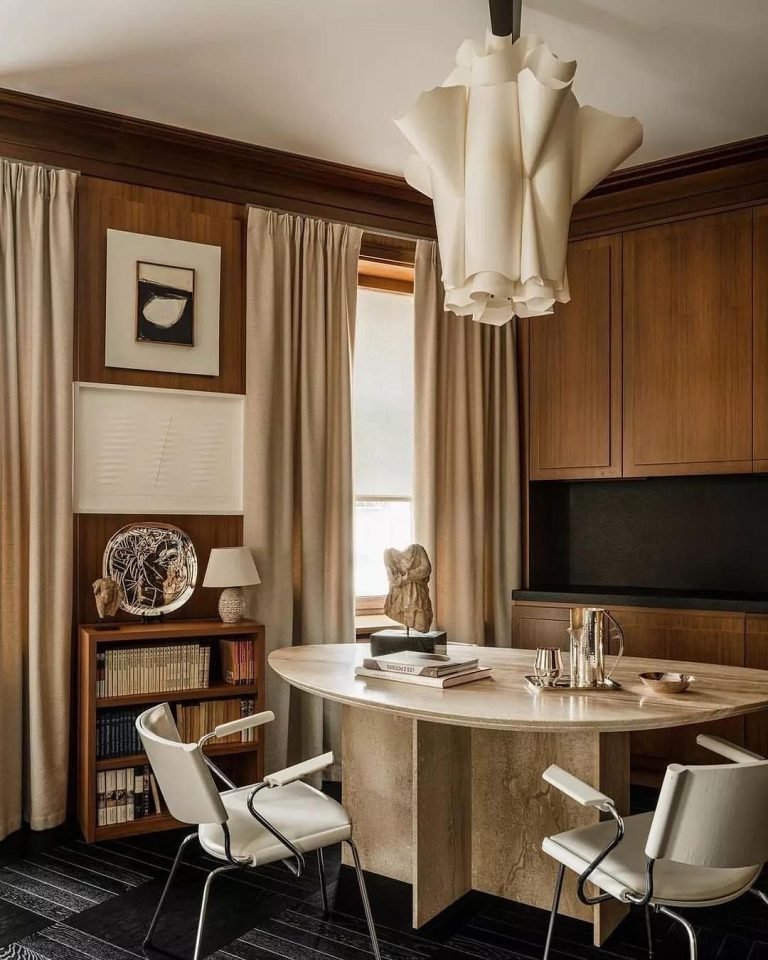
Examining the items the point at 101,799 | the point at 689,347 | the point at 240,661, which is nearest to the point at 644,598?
the point at 689,347

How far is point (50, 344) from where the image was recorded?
349cm

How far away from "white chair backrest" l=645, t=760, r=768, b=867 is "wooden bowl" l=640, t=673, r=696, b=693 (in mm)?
492

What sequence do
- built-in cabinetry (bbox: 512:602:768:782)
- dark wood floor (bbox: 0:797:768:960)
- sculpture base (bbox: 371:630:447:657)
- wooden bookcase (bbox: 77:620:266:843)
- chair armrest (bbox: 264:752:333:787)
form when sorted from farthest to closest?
built-in cabinetry (bbox: 512:602:768:782), wooden bookcase (bbox: 77:620:266:843), sculpture base (bbox: 371:630:447:657), dark wood floor (bbox: 0:797:768:960), chair armrest (bbox: 264:752:333:787)

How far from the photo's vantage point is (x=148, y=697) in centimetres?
337

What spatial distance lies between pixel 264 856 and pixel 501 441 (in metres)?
2.84

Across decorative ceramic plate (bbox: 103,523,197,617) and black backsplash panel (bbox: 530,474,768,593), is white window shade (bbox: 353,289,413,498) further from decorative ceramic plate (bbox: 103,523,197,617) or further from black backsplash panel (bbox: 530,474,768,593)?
decorative ceramic plate (bbox: 103,523,197,617)

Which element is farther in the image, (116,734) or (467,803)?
(116,734)

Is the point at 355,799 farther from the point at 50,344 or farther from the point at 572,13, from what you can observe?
the point at 572,13

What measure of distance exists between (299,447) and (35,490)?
122cm

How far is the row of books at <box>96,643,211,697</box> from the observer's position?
3330 mm

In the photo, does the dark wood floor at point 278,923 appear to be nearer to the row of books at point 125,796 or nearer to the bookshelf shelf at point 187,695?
the row of books at point 125,796

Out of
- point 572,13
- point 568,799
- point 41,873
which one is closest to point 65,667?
point 41,873

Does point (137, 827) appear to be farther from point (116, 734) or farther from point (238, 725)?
point (238, 725)

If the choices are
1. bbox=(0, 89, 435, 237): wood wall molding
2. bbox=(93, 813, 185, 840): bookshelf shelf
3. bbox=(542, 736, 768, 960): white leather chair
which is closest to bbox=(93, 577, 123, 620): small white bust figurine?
bbox=(93, 813, 185, 840): bookshelf shelf
